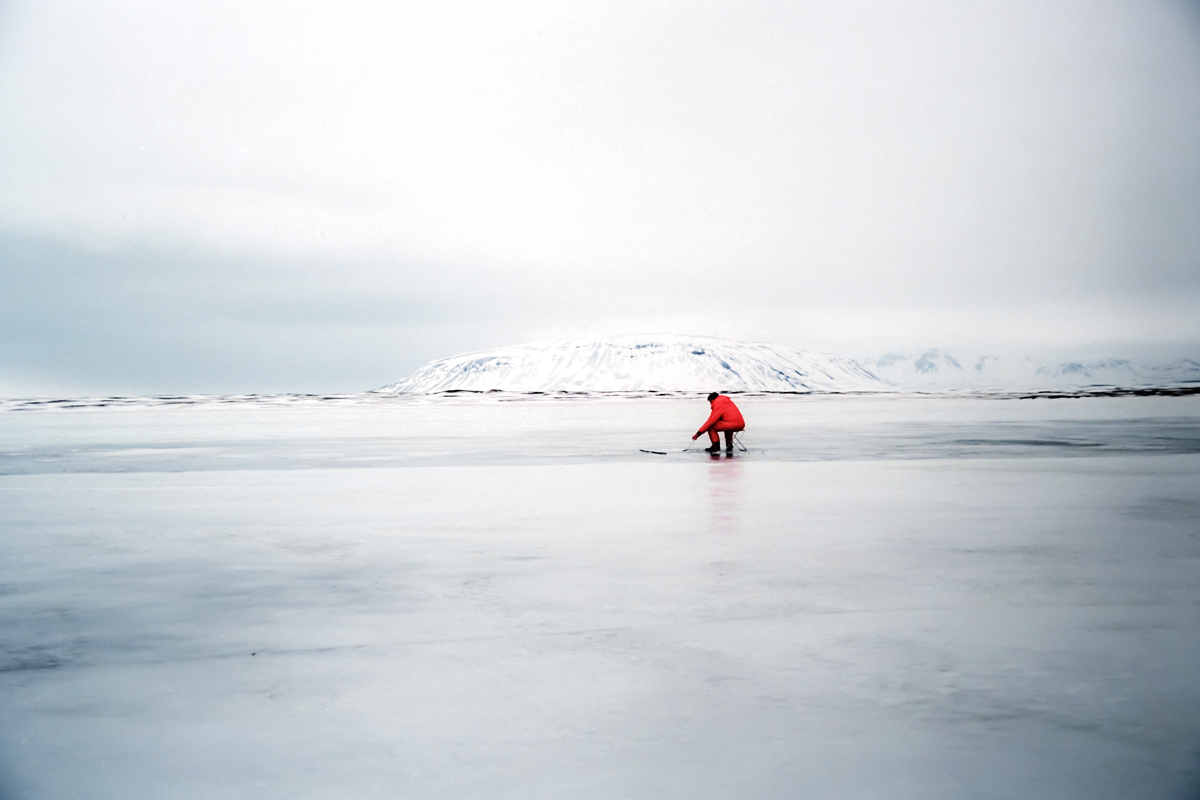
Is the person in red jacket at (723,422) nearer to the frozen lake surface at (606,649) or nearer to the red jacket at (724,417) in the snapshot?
the red jacket at (724,417)

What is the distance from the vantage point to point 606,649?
15.1 feet

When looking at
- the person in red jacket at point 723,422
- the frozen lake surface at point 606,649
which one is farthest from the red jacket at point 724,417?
the frozen lake surface at point 606,649

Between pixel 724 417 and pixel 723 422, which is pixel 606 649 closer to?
pixel 724 417

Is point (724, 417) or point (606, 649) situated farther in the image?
point (724, 417)

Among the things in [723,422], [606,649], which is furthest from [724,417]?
[606,649]

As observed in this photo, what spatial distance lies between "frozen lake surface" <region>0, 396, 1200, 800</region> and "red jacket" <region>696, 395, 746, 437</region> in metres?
6.98

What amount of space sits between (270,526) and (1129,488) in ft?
31.7

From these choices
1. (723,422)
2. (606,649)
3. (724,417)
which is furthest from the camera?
(723,422)

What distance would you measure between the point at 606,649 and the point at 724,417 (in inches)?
519

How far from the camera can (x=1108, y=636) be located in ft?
15.6

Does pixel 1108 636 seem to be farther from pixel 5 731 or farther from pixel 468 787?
pixel 5 731

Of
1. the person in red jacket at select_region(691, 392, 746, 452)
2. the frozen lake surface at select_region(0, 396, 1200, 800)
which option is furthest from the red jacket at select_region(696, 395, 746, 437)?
the frozen lake surface at select_region(0, 396, 1200, 800)

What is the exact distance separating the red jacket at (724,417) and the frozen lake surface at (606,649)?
6983mm

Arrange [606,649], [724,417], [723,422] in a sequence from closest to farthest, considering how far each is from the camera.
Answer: [606,649] < [724,417] < [723,422]
